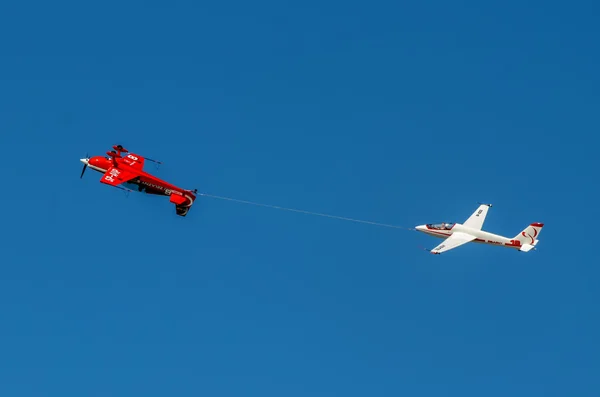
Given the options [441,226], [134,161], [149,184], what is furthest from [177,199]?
[441,226]

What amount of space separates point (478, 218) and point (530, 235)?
9851mm

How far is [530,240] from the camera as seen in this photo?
6427 inches

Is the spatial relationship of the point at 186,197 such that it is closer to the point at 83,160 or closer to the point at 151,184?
the point at 151,184

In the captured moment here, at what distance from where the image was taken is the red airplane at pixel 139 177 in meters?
145

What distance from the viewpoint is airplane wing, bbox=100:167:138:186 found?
141 metres

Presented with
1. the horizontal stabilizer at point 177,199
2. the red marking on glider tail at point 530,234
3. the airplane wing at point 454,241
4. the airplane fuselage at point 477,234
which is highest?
the red marking on glider tail at point 530,234

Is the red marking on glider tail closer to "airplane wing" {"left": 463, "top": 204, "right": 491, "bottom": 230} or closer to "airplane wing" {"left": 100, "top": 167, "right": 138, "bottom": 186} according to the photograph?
A: "airplane wing" {"left": 463, "top": 204, "right": 491, "bottom": 230}

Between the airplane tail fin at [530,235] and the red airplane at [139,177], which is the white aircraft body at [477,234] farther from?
the red airplane at [139,177]

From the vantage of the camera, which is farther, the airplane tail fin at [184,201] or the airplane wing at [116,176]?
the airplane tail fin at [184,201]

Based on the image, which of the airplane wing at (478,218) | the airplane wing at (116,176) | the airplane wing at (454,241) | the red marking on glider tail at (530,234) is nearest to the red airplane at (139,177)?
the airplane wing at (116,176)

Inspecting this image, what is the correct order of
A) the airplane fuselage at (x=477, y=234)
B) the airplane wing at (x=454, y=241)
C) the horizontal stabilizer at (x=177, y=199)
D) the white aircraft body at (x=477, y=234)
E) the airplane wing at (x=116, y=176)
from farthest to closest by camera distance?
the airplane fuselage at (x=477, y=234) < the white aircraft body at (x=477, y=234) < the airplane wing at (x=454, y=241) < the horizontal stabilizer at (x=177, y=199) < the airplane wing at (x=116, y=176)

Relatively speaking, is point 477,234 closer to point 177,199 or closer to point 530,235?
point 530,235

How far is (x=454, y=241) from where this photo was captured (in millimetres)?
162750

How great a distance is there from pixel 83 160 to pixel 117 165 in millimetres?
6757
